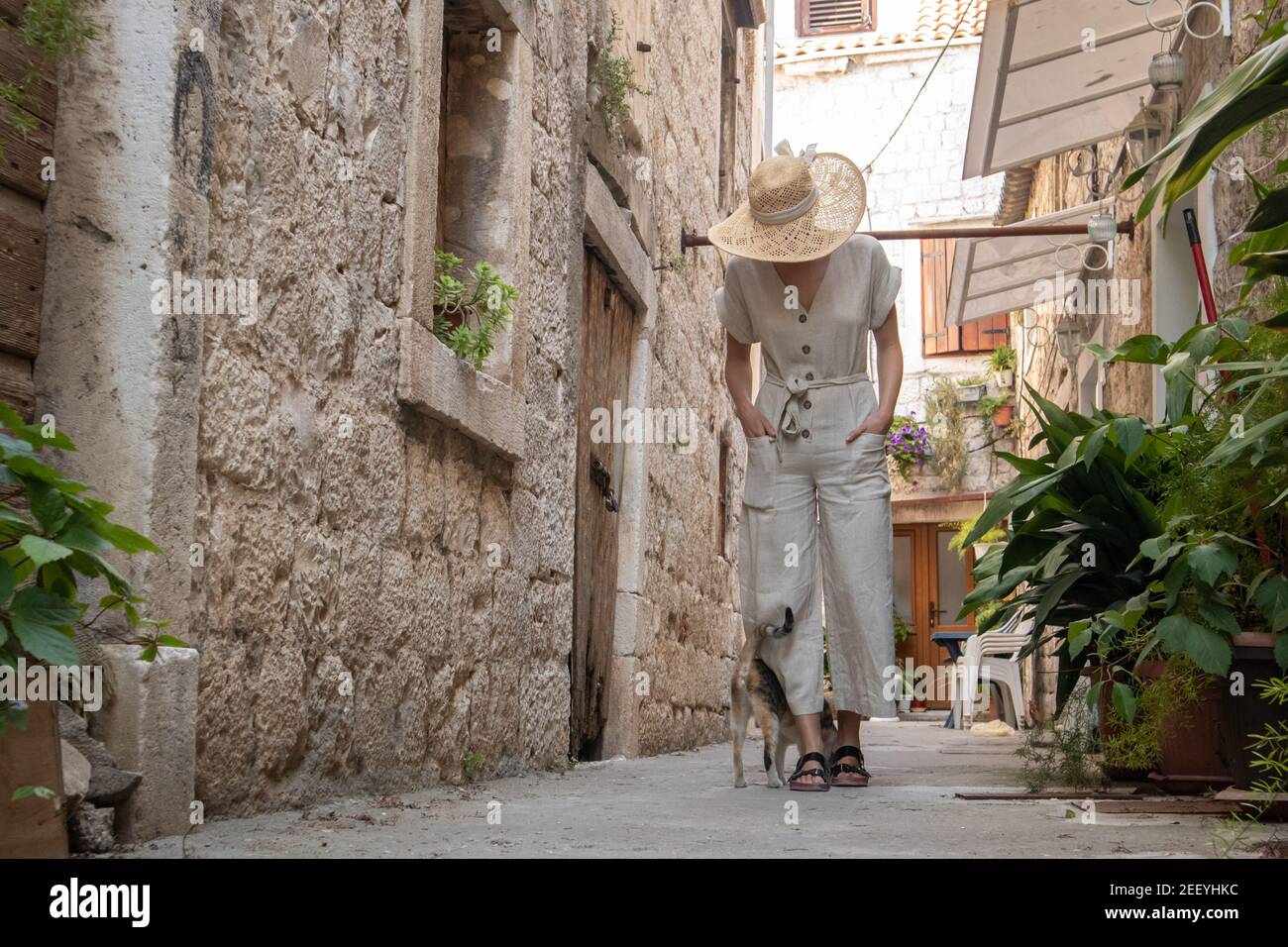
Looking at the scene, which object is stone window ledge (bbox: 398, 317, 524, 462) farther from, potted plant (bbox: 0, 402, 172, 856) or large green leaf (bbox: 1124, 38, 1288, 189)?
large green leaf (bbox: 1124, 38, 1288, 189)

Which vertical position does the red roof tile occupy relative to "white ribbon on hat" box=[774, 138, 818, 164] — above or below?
above

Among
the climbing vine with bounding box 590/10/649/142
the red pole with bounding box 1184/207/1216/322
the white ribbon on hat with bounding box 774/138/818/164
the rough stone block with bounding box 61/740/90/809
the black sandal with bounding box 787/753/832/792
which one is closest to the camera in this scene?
the rough stone block with bounding box 61/740/90/809

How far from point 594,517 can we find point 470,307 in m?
1.93

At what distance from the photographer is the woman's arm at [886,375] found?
13.7 ft

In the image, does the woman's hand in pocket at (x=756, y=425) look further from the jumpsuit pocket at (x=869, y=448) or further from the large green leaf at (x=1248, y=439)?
the large green leaf at (x=1248, y=439)

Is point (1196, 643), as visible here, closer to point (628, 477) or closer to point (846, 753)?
point (846, 753)

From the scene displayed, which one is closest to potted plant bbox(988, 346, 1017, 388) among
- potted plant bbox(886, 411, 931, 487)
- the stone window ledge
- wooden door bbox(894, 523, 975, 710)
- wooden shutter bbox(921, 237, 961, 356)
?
wooden shutter bbox(921, 237, 961, 356)

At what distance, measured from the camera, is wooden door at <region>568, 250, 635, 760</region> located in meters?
5.79

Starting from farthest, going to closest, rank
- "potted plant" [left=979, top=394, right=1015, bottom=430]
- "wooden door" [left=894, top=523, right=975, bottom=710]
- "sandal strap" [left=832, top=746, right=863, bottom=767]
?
1. "wooden door" [left=894, top=523, right=975, bottom=710]
2. "potted plant" [left=979, top=394, right=1015, bottom=430]
3. "sandal strap" [left=832, top=746, right=863, bottom=767]

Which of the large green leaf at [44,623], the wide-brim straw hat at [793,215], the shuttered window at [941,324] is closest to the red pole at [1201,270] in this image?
the wide-brim straw hat at [793,215]

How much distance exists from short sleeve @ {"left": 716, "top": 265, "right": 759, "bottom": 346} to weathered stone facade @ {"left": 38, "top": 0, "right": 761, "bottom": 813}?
0.68 meters

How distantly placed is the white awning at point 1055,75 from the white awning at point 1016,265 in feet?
1.81
